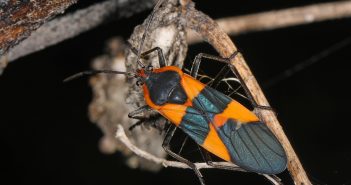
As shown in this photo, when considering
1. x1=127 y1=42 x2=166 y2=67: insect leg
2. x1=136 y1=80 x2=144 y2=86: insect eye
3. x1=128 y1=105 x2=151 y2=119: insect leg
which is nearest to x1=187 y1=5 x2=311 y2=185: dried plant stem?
x1=127 y1=42 x2=166 y2=67: insect leg

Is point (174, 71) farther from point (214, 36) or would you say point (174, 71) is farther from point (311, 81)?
point (311, 81)

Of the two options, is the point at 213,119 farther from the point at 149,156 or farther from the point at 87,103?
the point at 87,103

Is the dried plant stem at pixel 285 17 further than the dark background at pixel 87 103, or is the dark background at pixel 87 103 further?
the dark background at pixel 87 103

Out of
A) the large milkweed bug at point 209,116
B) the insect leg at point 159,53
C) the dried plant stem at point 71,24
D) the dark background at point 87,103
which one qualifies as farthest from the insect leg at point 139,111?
the dark background at point 87,103

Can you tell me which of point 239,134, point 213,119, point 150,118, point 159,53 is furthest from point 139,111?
point 239,134

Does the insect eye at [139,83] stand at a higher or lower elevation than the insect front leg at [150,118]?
higher

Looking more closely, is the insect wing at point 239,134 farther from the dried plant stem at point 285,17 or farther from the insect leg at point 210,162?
the dried plant stem at point 285,17

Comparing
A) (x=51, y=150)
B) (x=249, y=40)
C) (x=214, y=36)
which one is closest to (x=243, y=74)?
(x=214, y=36)
